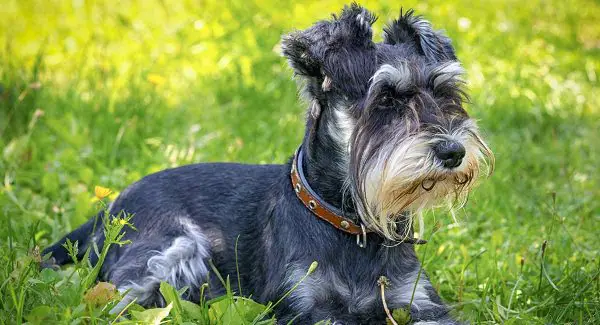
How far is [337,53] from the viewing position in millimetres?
3443

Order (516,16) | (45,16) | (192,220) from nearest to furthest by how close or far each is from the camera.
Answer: (192,220), (45,16), (516,16)

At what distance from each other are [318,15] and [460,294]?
17.4 ft

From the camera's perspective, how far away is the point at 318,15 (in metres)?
8.82

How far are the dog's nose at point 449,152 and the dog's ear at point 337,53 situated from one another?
444 millimetres

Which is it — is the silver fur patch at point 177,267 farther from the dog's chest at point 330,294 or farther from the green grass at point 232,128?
the dog's chest at point 330,294

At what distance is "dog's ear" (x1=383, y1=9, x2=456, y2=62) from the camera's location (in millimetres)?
3625

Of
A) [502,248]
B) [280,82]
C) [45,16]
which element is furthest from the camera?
[45,16]

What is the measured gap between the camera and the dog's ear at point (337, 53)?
341cm

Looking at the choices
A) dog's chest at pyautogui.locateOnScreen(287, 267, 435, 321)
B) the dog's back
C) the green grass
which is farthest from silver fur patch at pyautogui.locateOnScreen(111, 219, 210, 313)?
dog's chest at pyautogui.locateOnScreen(287, 267, 435, 321)

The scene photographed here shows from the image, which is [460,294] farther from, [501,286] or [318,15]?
[318,15]

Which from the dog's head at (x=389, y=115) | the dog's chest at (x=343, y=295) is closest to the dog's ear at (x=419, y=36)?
the dog's head at (x=389, y=115)

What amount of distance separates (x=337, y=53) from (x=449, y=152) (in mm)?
686

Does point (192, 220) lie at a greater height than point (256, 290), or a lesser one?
greater

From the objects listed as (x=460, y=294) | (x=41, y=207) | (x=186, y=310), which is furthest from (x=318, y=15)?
(x=186, y=310)
